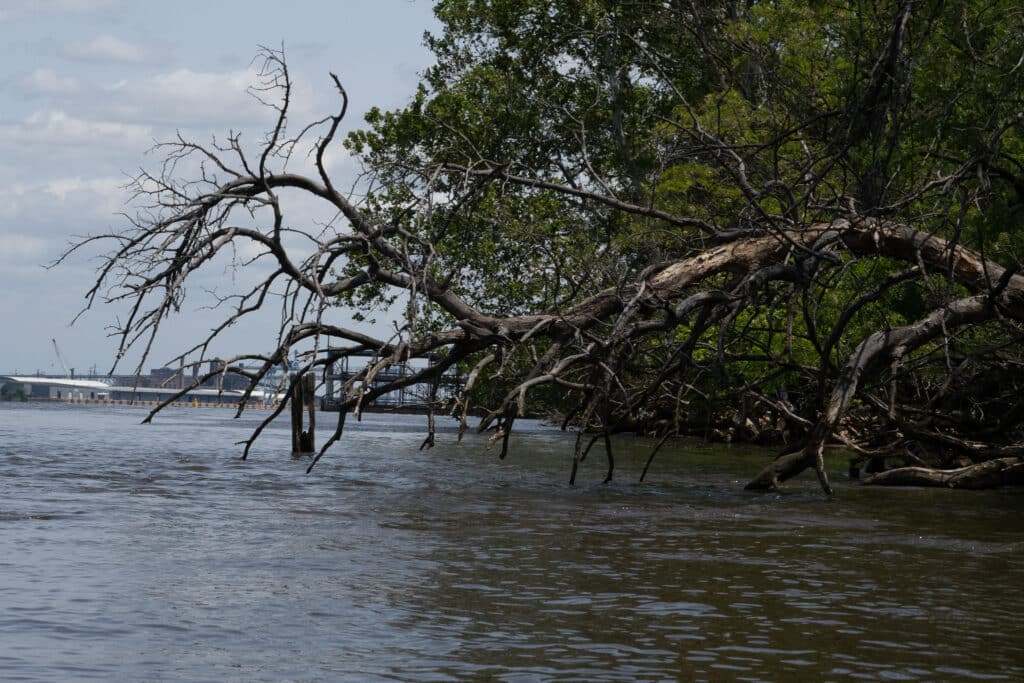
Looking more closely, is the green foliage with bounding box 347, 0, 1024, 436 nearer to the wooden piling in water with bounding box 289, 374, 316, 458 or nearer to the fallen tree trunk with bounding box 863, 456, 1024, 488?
the fallen tree trunk with bounding box 863, 456, 1024, 488

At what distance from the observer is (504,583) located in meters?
10.1

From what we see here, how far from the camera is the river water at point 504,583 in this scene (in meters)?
7.38

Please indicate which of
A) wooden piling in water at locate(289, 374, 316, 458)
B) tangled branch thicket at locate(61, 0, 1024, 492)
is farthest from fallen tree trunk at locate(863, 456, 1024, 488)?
wooden piling in water at locate(289, 374, 316, 458)

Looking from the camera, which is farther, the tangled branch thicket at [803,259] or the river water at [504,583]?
the tangled branch thicket at [803,259]

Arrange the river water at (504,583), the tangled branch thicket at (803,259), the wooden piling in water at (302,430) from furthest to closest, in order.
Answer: the wooden piling in water at (302,430)
the tangled branch thicket at (803,259)
the river water at (504,583)

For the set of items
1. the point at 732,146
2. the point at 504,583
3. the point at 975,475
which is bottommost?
the point at 504,583

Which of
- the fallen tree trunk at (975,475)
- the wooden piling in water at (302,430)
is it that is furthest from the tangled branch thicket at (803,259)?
the wooden piling in water at (302,430)

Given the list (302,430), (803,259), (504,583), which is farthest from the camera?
(302,430)

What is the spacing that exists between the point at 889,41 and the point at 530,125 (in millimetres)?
29418

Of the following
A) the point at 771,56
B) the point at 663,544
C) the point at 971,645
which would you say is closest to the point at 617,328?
the point at 663,544

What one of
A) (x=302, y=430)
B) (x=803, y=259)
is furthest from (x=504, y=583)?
(x=302, y=430)

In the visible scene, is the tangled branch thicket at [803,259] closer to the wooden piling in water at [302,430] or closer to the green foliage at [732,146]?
the green foliage at [732,146]

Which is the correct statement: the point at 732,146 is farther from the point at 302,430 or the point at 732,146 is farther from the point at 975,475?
the point at 302,430

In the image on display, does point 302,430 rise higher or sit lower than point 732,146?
lower
